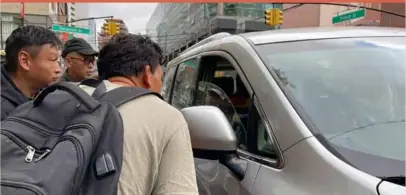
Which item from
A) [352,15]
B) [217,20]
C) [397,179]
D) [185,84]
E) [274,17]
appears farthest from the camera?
[217,20]

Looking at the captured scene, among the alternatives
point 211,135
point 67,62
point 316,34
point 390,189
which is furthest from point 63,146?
point 67,62

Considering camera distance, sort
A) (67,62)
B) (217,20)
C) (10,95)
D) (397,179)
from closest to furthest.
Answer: (397,179) < (10,95) < (67,62) < (217,20)

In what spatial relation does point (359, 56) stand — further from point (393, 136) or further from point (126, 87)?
point (126, 87)

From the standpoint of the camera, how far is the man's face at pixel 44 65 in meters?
2.28

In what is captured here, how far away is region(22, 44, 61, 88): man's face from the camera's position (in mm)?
2281

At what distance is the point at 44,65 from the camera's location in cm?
228

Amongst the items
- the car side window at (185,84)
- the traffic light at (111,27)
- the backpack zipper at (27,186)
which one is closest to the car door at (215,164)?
the car side window at (185,84)

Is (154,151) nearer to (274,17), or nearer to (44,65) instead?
(44,65)

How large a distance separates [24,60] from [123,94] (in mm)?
878

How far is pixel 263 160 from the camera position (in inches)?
87.4

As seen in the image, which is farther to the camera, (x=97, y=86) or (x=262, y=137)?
(x=262, y=137)

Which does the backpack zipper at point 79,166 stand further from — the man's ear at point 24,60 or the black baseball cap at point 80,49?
the black baseball cap at point 80,49

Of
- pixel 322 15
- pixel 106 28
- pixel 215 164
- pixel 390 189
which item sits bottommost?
pixel 215 164

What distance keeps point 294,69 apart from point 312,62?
136 millimetres
